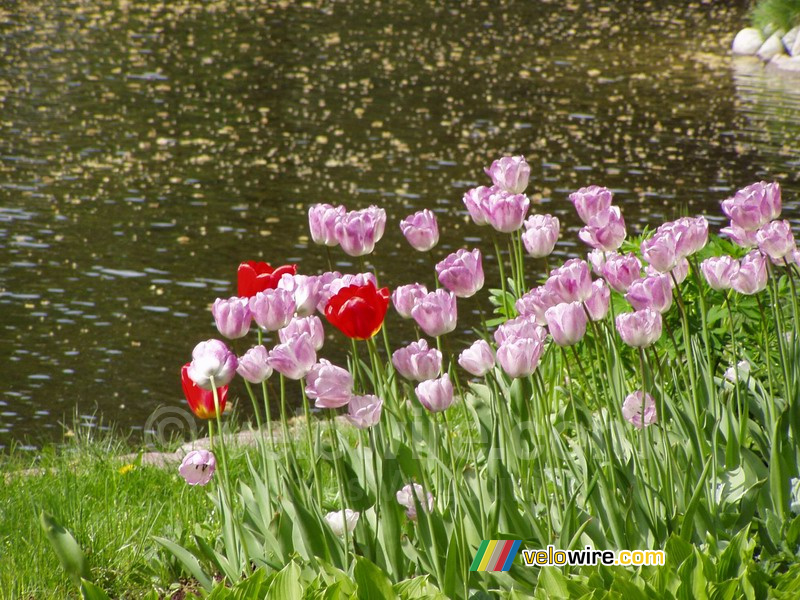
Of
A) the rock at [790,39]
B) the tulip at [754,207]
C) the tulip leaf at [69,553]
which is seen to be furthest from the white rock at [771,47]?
the tulip leaf at [69,553]

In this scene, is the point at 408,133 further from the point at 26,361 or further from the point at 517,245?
the point at 517,245

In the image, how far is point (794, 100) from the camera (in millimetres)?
17797

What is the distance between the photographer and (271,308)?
108 inches

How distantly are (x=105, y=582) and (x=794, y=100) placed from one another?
1675cm

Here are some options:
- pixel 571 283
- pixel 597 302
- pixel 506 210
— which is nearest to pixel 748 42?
pixel 506 210

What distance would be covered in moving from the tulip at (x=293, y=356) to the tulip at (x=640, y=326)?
81cm

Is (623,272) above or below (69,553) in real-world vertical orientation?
above

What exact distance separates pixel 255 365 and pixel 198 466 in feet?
1.66

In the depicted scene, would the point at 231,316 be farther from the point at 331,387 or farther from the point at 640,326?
the point at 640,326

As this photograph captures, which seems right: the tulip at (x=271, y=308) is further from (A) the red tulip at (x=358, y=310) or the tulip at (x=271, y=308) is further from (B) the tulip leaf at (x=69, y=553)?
(B) the tulip leaf at (x=69, y=553)

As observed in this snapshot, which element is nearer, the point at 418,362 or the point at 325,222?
the point at 418,362

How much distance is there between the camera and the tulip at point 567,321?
108 inches

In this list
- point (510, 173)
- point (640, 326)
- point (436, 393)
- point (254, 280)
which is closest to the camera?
point (436, 393)

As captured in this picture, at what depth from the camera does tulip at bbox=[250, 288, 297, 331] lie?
108 inches
